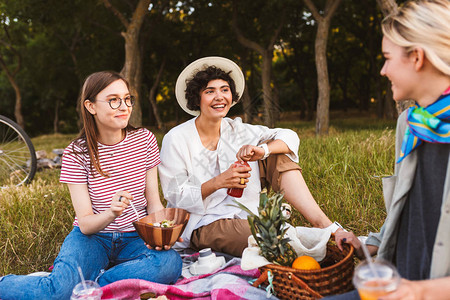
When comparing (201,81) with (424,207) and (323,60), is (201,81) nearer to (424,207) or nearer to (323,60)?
(424,207)

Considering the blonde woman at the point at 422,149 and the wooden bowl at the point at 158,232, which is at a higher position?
the blonde woman at the point at 422,149

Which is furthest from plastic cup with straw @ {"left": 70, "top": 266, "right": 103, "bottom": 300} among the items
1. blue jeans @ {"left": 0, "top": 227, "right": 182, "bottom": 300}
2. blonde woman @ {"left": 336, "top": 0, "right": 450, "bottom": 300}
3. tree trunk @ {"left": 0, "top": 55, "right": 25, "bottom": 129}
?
tree trunk @ {"left": 0, "top": 55, "right": 25, "bottom": 129}

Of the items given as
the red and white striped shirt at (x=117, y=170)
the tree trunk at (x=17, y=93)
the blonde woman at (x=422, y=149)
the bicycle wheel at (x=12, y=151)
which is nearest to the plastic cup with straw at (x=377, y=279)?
the blonde woman at (x=422, y=149)

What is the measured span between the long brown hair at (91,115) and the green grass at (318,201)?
1317mm

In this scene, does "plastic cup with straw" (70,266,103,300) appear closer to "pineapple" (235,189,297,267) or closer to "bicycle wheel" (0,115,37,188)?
"pineapple" (235,189,297,267)

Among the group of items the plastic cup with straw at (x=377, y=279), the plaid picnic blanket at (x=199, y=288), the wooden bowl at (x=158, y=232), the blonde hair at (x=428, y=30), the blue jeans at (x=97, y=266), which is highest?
the blonde hair at (x=428, y=30)

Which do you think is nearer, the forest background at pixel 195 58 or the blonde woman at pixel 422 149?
the blonde woman at pixel 422 149

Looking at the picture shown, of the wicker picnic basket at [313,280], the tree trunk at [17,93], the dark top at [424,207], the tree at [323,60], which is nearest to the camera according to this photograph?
the dark top at [424,207]

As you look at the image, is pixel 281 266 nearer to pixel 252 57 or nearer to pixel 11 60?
pixel 252 57

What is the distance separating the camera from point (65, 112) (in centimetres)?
Answer: 3136

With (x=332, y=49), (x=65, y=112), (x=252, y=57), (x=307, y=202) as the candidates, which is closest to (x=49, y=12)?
(x=252, y=57)

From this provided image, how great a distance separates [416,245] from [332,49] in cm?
2269

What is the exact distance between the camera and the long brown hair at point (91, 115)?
124 inches

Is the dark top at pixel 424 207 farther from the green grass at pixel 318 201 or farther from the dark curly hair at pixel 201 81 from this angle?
the dark curly hair at pixel 201 81
